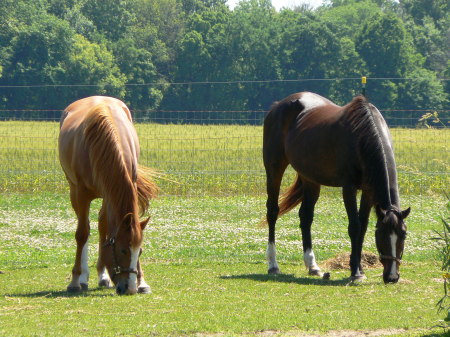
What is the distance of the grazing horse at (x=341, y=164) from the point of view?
8703mm

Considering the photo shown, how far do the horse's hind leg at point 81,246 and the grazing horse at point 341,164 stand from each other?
7.76ft

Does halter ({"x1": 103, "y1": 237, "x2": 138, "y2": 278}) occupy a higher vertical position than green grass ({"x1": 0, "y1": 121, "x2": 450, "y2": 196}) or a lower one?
higher

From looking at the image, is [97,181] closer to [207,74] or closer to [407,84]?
[407,84]

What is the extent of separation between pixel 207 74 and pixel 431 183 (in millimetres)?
40109

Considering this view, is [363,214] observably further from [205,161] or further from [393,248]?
[205,161]

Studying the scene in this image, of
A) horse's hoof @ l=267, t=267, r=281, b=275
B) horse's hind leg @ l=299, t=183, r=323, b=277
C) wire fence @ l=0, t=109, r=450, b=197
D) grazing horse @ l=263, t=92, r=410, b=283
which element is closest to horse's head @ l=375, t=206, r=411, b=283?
grazing horse @ l=263, t=92, r=410, b=283

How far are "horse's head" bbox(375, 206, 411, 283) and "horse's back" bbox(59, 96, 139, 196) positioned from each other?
8.42ft

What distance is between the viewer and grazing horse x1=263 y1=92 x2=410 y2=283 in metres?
8.70

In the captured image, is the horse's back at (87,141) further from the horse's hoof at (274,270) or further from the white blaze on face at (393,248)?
the white blaze on face at (393,248)

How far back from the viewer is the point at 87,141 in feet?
27.4

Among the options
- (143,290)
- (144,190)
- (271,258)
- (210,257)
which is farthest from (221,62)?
(143,290)

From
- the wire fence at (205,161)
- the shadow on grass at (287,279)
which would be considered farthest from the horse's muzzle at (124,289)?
the wire fence at (205,161)

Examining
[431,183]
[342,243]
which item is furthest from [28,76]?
[342,243]

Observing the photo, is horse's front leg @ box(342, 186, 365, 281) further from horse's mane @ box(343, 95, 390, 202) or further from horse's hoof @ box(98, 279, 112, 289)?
horse's hoof @ box(98, 279, 112, 289)
